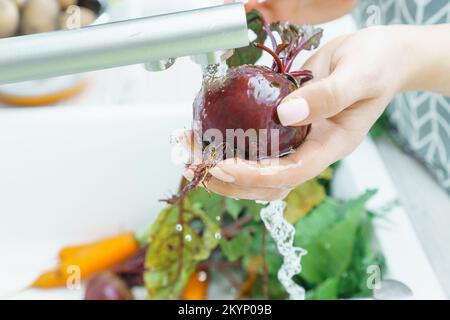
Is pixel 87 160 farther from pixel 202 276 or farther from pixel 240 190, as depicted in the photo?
pixel 240 190

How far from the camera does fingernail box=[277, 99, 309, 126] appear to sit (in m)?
0.42

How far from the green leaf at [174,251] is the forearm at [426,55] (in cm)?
32

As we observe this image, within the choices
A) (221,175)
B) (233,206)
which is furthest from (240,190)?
(233,206)

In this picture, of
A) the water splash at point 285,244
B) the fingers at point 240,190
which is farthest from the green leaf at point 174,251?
the fingers at point 240,190

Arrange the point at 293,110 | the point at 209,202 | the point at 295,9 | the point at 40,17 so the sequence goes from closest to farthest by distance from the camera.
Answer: the point at 293,110
the point at 295,9
the point at 209,202
the point at 40,17

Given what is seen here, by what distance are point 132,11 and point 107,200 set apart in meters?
0.30

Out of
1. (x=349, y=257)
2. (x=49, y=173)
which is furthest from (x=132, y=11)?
(x=349, y=257)

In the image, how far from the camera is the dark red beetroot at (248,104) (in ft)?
1.44

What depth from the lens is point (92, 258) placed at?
3.03ft

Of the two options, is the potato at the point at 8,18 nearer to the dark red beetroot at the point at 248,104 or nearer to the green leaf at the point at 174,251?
the green leaf at the point at 174,251

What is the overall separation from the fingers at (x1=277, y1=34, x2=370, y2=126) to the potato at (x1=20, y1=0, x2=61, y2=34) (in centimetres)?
56

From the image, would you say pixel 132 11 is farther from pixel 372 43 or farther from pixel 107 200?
pixel 372 43

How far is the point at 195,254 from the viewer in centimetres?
80

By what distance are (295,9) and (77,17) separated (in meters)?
0.36
